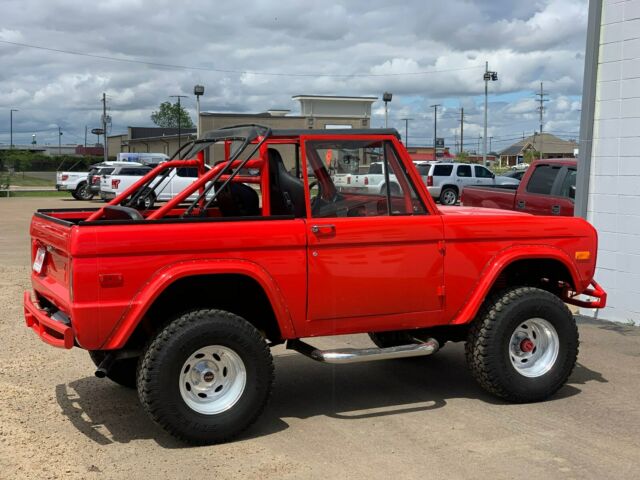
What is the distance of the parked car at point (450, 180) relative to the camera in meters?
31.5

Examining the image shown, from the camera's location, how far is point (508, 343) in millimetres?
5707

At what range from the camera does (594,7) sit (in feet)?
29.4

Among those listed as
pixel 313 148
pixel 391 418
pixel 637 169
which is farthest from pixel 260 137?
pixel 637 169

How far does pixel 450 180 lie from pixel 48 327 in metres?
27.9

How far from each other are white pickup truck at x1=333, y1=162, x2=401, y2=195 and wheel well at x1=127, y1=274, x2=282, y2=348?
3.29 ft

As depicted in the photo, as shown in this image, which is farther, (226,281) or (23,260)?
(23,260)

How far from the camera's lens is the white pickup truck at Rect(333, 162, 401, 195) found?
17.9ft

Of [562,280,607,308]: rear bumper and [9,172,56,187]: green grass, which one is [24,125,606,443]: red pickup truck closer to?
[562,280,607,308]: rear bumper

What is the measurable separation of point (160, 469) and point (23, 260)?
9769 millimetres

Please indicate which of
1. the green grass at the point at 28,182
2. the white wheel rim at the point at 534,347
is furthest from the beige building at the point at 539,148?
the white wheel rim at the point at 534,347

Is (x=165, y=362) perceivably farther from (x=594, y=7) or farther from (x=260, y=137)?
(x=594, y=7)

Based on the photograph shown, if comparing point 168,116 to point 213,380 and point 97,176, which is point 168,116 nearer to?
point 97,176

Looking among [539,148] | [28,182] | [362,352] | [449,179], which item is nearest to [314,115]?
[28,182]

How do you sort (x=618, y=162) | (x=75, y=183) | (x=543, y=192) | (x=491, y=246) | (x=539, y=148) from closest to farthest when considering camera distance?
1. (x=491, y=246)
2. (x=618, y=162)
3. (x=543, y=192)
4. (x=75, y=183)
5. (x=539, y=148)
